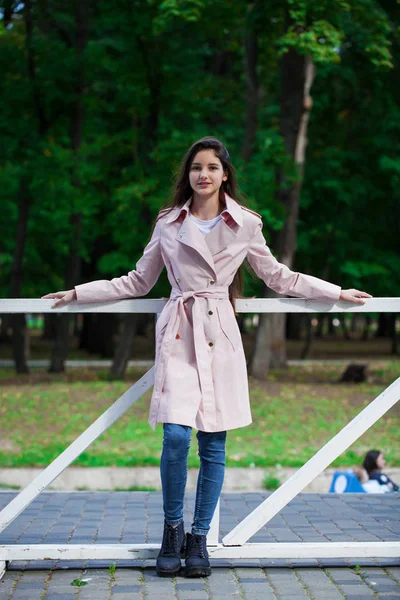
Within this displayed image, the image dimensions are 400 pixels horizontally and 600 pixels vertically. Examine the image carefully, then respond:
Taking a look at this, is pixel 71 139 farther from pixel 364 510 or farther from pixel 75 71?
pixel 364 510

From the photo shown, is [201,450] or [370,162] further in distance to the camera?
[370,162]

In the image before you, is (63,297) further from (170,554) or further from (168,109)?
(168,109)

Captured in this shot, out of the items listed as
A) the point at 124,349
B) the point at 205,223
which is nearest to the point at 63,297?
the point at 205,223

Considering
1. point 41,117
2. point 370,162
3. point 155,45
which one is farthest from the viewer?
point 370,162

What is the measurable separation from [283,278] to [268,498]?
1050 mm

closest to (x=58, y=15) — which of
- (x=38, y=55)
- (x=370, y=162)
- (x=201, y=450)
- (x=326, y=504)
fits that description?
(x=38, y=55)

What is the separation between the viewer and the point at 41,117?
20766 millimetres

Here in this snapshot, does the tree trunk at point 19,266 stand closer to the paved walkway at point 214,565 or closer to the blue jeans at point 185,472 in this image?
the paved walkway at point 214,565

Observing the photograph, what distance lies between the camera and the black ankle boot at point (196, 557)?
441 centimetres

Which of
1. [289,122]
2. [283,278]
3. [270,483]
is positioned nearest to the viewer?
[283,278]

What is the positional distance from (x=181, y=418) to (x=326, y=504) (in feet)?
9.30

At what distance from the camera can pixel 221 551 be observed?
458 cm

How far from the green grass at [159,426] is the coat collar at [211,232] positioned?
265 inches

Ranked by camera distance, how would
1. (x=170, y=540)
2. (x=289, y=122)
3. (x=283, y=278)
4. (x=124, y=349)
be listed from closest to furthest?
(x=170, y=540) < (x=283, y=278) < (x=289, y=122) < (x=124, y=349)
